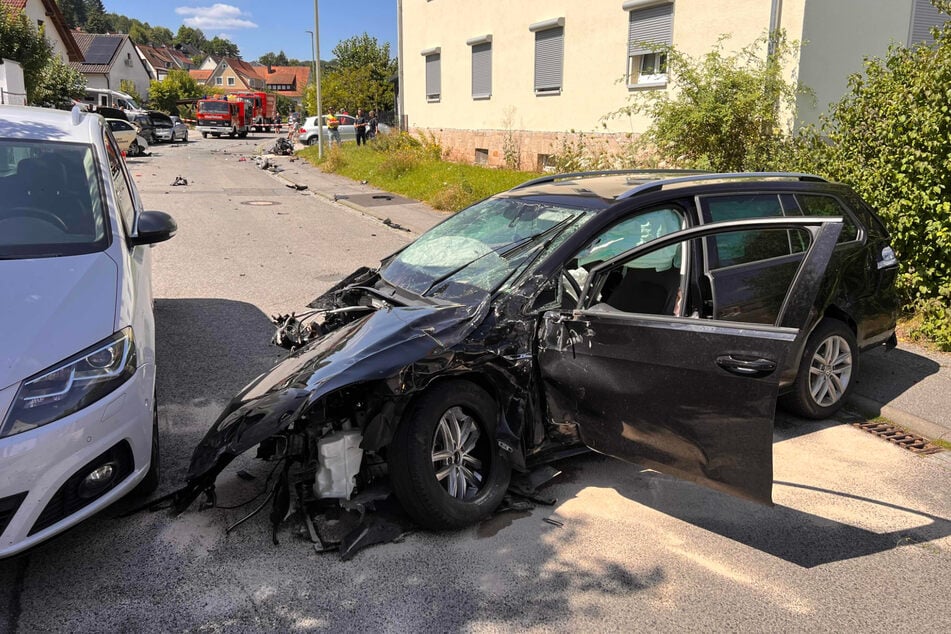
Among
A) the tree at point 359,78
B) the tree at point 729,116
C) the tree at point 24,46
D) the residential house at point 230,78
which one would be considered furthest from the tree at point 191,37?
the tree at point 729,116

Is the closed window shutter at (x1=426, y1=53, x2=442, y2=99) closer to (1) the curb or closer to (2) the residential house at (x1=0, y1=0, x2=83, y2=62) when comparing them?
(1) the curb

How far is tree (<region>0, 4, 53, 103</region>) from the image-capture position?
832 inches

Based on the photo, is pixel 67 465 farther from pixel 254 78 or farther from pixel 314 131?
pixel 254 78

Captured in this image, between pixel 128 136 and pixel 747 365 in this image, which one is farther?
pixel 128 136

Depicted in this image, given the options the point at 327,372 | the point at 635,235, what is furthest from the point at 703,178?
the point at 327,372

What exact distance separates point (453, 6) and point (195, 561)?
854 inches

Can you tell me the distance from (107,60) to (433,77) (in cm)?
5521

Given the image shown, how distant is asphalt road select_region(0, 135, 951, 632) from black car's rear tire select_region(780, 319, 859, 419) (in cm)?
21

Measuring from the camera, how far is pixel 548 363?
3639 mm

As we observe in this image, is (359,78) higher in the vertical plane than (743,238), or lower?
higher

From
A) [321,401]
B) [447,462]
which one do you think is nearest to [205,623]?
[321,401]

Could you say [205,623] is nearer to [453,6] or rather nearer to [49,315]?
[49,315]

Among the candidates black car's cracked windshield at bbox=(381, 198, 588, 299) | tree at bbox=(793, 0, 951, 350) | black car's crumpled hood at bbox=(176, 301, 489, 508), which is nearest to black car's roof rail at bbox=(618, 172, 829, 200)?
black car's cracked windshield at bbox=(381, 198, 588, 299)

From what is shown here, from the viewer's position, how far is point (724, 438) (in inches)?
124
